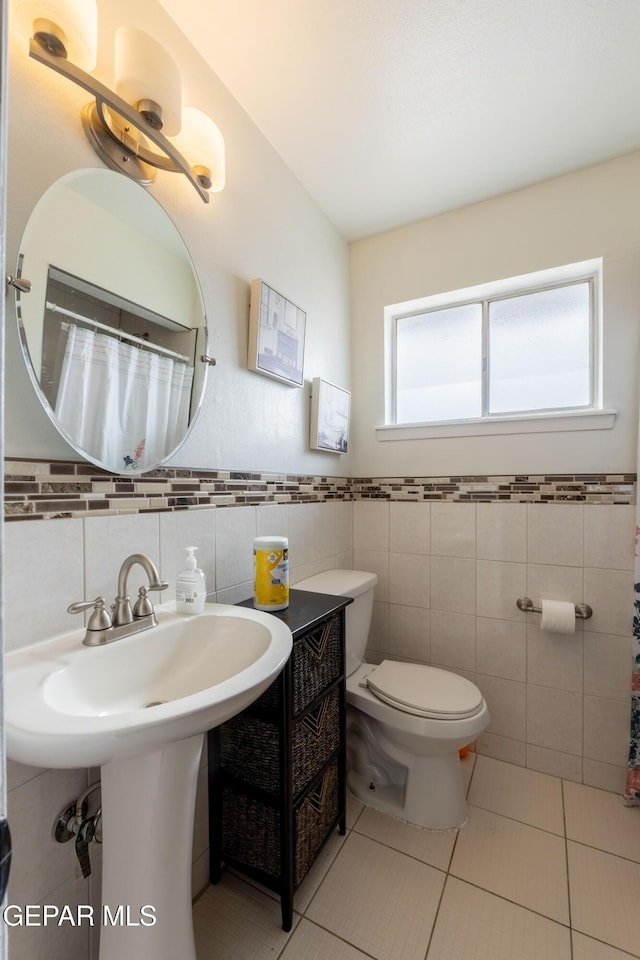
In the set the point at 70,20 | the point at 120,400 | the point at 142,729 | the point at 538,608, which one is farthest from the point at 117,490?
the point at 538,608

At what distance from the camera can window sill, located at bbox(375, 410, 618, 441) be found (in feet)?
5.22

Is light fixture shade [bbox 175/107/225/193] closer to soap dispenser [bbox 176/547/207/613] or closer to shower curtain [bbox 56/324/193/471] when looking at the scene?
shower curtain [bbox 56/324/193/471]

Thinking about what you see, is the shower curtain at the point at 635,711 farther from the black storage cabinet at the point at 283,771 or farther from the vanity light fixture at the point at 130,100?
the vanity light fixture at the point at 130,100

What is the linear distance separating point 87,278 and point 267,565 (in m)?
0.83

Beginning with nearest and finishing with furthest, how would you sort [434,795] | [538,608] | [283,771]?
[283,771] < [434,795] < [538,608]

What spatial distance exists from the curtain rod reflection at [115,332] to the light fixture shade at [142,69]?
0.50 m

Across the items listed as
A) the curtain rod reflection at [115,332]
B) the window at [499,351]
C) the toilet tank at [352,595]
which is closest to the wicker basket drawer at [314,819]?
the toilet tank at [352,595]

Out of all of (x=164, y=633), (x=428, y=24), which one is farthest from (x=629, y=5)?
(x=164, y=633)

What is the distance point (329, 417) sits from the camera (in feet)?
5.91

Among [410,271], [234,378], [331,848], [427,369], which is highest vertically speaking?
[410,271]

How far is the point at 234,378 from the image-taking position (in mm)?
1307

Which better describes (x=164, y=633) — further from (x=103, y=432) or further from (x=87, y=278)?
(x=87, y=278)

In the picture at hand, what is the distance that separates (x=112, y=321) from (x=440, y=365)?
154 cm

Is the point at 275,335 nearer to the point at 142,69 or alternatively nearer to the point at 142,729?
the point at 142,69
